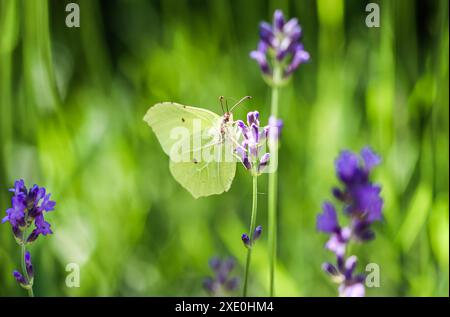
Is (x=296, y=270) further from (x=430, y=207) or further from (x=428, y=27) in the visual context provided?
→ (x=428, y=27)

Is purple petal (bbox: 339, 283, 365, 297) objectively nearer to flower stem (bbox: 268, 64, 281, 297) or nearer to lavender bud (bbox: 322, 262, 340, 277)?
lavender bud (bbox: 322, 262, 340, 277)

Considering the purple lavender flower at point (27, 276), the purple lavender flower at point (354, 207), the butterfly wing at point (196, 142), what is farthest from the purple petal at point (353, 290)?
the purple lavender flower at point (27, 276)

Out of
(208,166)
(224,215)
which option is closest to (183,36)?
(224,215)

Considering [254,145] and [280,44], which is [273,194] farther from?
[280,44]

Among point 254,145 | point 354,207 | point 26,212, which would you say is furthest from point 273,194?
point 26,212

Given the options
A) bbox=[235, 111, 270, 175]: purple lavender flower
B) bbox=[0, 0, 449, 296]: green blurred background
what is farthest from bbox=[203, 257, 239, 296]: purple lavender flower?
bbox=[235, 111, 270, 175]: purple lavender flower

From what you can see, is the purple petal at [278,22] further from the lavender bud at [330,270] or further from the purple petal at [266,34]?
the lavender bud at [330,270]

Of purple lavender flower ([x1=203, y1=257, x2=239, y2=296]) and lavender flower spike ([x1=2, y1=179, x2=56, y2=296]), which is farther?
purple lavender flower ([x1=203, y1=257, x2=239, y2=296])
